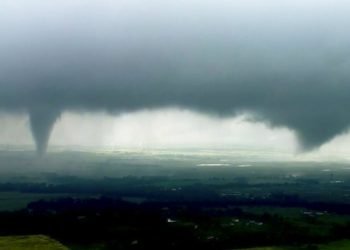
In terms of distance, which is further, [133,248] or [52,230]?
[52,230]

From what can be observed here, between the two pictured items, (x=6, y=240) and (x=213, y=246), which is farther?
(x=213, y=246)

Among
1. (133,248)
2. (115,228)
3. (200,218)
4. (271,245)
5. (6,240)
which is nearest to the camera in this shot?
(6,240)

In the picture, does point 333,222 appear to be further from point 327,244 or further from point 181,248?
point 181,248

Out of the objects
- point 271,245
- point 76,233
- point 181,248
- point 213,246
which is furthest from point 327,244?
point 76,233

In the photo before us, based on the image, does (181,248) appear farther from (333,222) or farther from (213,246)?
(333,222)

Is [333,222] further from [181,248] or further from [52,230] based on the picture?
[52,230]

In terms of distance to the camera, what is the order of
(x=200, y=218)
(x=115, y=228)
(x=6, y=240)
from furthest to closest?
(x=200, y=218)
(x=115, y=228)
(x=6, y=240)

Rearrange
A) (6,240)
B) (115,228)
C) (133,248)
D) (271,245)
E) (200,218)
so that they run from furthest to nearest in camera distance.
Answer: (200,218), (115,228), (271,245), (133,248), (6,240)

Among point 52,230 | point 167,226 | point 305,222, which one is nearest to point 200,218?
point 167,226
